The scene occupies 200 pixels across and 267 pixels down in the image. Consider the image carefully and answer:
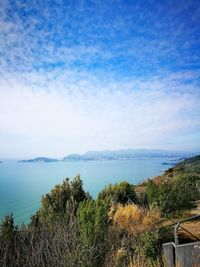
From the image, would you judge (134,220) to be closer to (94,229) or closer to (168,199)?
(168,199)

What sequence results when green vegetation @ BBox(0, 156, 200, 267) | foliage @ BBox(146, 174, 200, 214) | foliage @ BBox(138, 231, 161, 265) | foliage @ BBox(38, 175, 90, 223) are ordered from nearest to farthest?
green vegetation @ BBox(0, 156, 200, 267)
foliage @ BBox(138, 231, 161, 265)
foliage @ BBox(38, 175, 90, 223)
foliage @ BBox(146, 174, 200, 214)

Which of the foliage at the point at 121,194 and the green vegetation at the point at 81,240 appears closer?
the green vegetation at the point at 81,240

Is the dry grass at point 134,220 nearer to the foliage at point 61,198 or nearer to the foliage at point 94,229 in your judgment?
the foliage at point 61,198

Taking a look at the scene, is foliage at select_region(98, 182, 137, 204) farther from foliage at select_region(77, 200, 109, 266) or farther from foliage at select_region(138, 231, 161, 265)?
foliage at select_region(138, 231, 161, 265)

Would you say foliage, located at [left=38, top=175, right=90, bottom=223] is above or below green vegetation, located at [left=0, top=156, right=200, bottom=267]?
above

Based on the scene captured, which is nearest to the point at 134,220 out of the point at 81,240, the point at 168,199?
the point at 168,199

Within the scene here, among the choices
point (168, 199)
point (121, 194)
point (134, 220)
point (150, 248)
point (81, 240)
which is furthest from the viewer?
point (121, 194)

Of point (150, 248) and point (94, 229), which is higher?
point (94, 229)

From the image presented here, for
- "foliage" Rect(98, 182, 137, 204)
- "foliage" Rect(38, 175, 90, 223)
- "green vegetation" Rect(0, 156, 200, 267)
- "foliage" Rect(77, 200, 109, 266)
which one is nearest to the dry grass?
"green vegetation" Rect(0, 156, 200, 267)

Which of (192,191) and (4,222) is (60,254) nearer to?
(4,222)

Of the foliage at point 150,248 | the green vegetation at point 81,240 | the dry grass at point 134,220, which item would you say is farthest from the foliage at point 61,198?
the foliage at point 150,248

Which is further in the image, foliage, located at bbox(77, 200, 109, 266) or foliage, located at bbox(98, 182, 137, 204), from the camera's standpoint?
foliage, located at bbox(98, 182, 137, 204)

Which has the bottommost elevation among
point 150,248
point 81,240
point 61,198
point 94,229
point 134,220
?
point 134,220

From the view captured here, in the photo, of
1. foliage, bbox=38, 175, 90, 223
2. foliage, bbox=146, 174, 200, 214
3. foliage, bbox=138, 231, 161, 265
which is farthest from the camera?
foliage, bbox=146, 174, 200, 214
